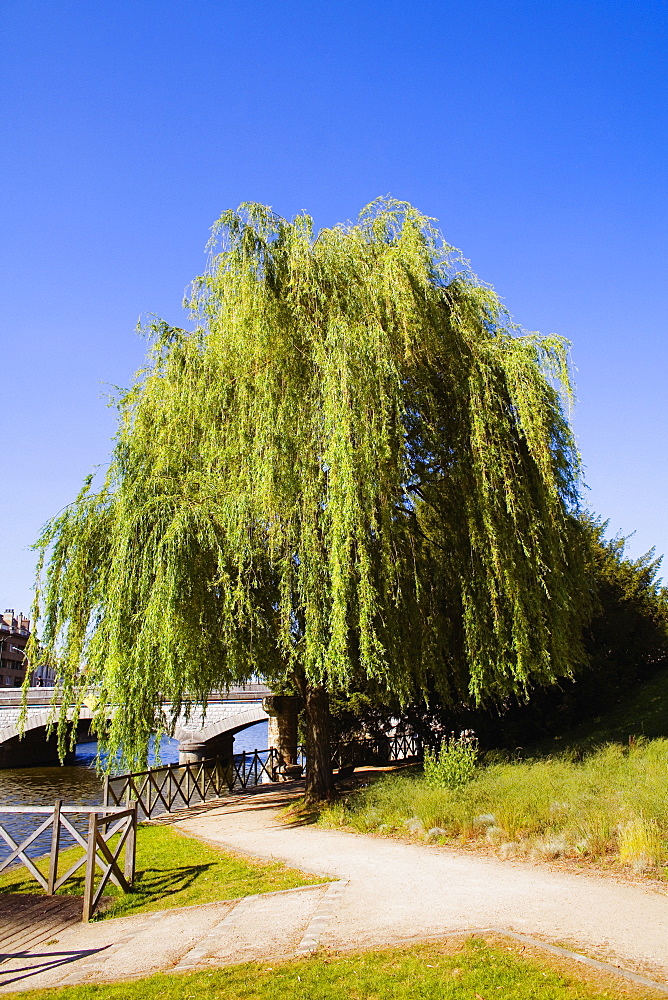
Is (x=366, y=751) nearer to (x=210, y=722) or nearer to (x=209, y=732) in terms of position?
(x=209, y=732)

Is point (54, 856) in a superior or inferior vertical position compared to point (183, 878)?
superior

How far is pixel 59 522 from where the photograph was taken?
1154cm

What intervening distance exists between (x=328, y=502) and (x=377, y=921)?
217 inches

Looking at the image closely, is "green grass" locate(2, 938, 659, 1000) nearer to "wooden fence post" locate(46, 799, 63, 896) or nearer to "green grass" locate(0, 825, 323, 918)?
"green grass" locate(0, 825, 323, 918)

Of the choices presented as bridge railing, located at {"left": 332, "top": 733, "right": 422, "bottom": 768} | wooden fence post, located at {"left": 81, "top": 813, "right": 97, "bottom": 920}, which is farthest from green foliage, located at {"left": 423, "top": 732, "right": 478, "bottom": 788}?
bridge railing, located at {"left": 332, "top": 733, "right": 422, "bottom": 768}

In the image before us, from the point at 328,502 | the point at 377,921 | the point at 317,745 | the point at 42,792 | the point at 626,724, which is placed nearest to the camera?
the point at 377,921

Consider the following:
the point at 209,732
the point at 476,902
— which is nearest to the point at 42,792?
the point at 209,732

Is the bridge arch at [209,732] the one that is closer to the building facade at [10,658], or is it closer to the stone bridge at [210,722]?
the stone bridge at [210,722]

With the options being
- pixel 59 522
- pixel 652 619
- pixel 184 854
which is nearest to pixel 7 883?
pixel 184 854

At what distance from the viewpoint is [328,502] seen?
32.4 feet

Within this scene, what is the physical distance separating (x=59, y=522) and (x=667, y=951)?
34.1 feet

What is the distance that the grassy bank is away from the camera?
754cm

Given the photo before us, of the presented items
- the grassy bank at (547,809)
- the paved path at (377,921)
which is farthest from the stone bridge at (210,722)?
the paved path at (377,921)

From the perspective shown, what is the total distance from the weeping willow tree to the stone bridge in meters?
10.1
